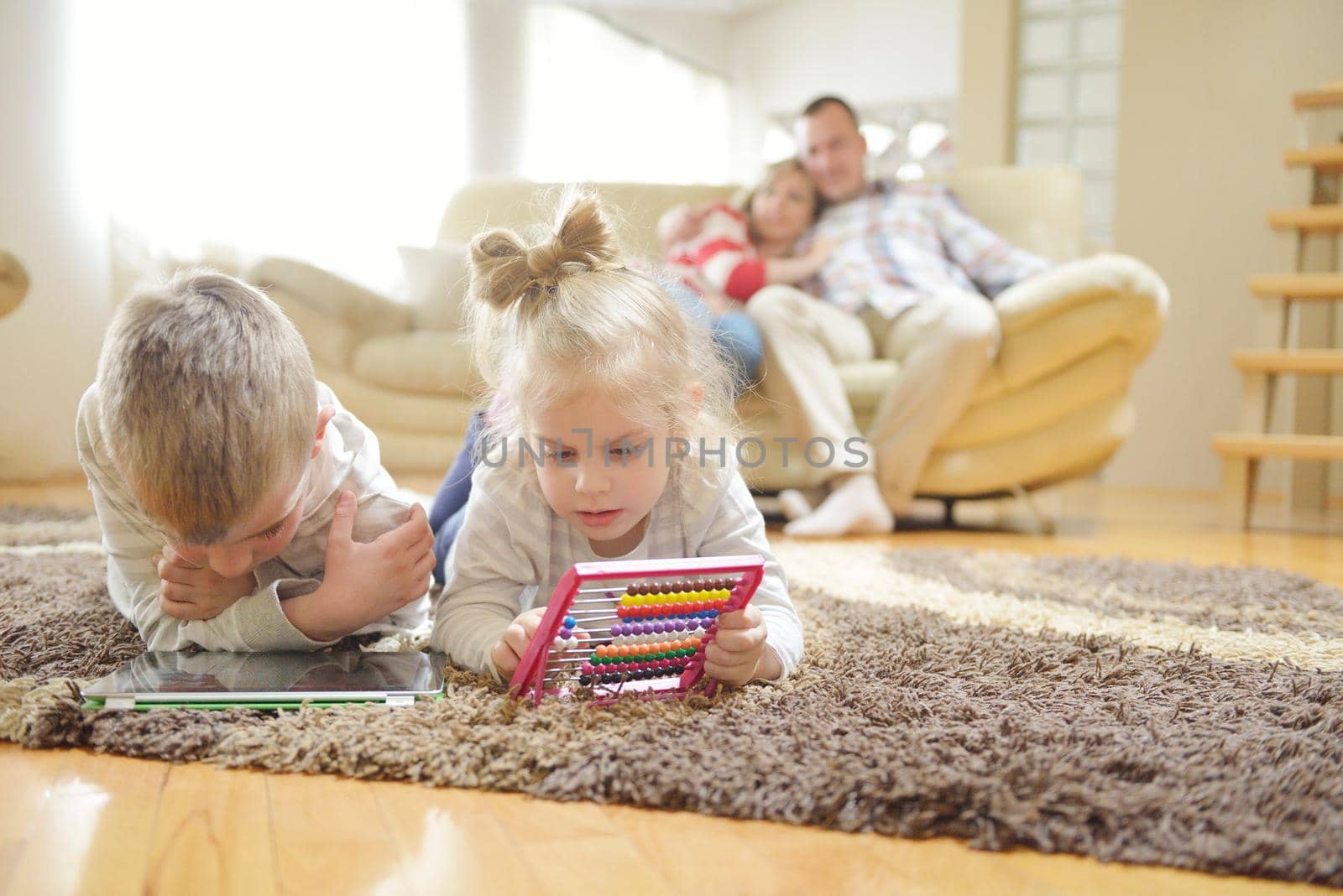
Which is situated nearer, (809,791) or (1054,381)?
(809,791)

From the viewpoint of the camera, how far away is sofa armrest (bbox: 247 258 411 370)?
2.88m

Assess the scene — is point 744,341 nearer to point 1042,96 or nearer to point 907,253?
point 907,253

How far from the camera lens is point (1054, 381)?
251cm

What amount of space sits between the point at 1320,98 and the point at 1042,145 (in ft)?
3.69

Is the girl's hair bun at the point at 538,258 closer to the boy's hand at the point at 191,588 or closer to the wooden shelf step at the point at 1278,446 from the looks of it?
the boy's hand at the point at 191,588

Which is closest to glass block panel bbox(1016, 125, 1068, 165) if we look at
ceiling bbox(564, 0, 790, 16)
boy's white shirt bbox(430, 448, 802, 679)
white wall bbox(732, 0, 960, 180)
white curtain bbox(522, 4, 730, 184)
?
white wall bbox(732, 0, 960, 180)

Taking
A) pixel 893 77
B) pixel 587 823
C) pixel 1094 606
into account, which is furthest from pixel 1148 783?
pixel 893 77

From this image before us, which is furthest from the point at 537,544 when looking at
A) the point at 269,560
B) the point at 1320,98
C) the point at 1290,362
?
the point at 1320,98

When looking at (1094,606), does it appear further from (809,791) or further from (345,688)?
(345,688)

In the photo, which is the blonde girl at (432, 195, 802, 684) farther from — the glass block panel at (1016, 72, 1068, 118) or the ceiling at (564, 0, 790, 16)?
the ceiling at (564, 0, 790, 16)

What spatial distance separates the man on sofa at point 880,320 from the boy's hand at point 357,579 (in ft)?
4.24

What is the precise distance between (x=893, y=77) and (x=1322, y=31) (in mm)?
2413

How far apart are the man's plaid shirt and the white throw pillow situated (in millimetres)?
971

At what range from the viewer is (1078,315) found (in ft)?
8.02
